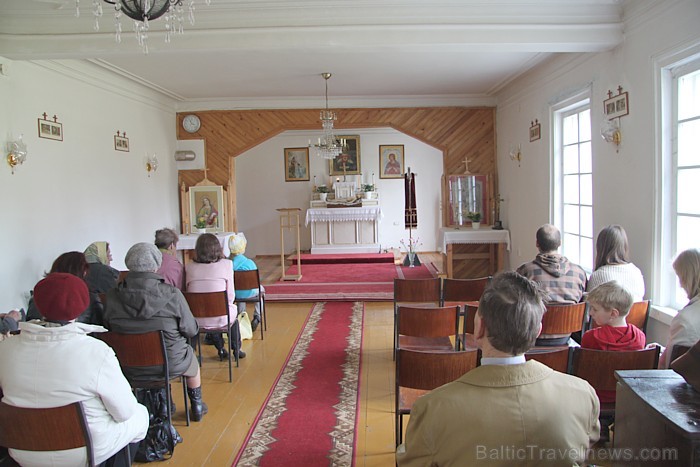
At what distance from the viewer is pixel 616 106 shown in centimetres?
505

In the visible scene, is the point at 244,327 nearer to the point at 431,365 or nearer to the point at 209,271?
the point at 209,271

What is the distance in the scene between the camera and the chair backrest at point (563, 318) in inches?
142

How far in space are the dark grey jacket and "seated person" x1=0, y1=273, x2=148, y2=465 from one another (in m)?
0.93

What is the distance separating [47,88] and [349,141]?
7.90 m

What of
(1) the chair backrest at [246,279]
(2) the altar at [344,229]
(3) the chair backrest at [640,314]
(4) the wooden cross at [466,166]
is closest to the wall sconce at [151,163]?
(1) the chair backrest at [246,279]

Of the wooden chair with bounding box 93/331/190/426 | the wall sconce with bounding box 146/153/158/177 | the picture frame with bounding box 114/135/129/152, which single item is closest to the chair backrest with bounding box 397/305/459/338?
the wooden chair with bounding box 93/331/190/426

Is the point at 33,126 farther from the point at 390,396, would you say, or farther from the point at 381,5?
the point at 390,396

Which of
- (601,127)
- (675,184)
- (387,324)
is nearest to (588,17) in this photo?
(601,127)

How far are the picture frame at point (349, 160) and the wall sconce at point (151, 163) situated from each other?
205 inches

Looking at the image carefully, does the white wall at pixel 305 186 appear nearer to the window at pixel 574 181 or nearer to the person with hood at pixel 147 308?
the window at pixel 574 181

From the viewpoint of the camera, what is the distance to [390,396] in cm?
410

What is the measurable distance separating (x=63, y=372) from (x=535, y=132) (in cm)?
668

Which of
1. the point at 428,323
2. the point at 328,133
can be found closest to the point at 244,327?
the point at 428,323

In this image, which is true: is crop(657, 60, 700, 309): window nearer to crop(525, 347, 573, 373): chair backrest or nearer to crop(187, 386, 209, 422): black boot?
crop(525, 347, 573, 373): chair backrest
